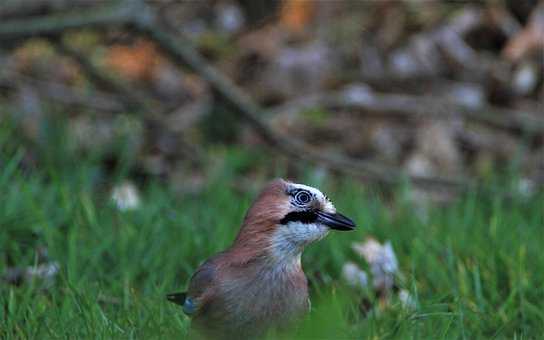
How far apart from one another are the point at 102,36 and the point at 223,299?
16.1 feet

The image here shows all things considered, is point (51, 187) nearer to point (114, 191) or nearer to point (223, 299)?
point (114, 191)

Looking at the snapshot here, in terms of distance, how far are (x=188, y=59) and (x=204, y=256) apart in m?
1.75

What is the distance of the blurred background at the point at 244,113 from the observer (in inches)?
175

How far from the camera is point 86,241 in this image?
411cm

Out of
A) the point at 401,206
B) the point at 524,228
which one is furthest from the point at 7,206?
the point at 524,228

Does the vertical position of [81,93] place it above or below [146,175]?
above

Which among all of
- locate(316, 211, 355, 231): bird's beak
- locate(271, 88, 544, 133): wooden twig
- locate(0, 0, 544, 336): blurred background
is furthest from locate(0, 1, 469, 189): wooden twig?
locate(316, 211, 355, 231): bird's beak

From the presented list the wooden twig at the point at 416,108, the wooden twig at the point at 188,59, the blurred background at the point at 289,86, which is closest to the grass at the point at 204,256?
the wooden twig at the point at 188,59

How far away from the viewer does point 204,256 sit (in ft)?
13.6

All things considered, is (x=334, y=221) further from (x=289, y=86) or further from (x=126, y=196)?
(x=289, y=86)

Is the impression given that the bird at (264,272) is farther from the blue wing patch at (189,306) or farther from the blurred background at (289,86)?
the blurred background at (289,86)

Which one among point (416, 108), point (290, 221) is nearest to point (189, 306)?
point (290, 221)

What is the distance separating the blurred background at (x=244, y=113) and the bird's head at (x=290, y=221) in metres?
0.66

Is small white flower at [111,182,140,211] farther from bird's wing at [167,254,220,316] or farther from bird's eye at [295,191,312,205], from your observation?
bird's eye at [295,191,312,205]
